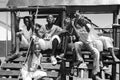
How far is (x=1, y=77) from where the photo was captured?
330 inches

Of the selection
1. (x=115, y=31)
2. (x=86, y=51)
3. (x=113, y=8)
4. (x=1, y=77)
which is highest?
(x=113, y=8)

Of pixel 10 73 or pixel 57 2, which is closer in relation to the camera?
pixel 10 73

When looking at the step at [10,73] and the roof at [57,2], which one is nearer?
the step at [10,73]

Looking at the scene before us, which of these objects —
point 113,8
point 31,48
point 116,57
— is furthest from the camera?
point 113,8

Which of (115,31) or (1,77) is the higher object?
(115,31)

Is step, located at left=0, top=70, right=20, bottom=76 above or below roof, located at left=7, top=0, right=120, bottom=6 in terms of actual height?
below

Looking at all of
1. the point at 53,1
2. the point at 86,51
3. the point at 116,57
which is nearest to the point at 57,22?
the point at 53,1

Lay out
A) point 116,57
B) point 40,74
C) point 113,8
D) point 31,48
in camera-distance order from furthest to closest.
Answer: point 113,8 < point 116,57 < point 31,48 < point 40,74

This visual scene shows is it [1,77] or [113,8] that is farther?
[113,8]

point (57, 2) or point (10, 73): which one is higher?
point (57, 2)

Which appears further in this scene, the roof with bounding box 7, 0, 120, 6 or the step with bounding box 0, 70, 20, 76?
the roof with bounding box 7, 0, 120, 6

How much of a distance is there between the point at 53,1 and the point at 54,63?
7.64ft

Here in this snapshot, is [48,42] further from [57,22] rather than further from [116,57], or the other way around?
[116,57]

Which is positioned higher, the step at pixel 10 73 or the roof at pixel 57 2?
the roof at pixel 57 2
